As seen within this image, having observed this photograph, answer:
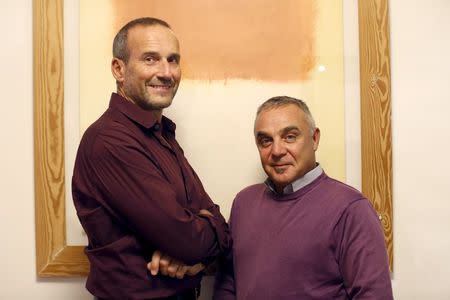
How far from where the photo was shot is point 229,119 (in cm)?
177

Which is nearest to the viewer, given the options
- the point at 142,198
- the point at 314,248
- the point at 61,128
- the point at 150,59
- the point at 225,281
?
the point at 142,198

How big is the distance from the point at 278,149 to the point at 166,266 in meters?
0.49

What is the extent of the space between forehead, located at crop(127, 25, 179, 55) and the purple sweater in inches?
24.1

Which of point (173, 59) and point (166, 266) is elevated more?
point (173, 59)

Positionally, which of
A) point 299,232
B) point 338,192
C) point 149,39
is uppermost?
point 149,39

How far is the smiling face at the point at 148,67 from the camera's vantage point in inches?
55.6

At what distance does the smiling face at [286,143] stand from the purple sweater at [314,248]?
0.23 ft

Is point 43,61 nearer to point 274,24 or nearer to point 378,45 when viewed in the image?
point 274,24

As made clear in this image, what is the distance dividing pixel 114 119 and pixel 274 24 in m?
0.77

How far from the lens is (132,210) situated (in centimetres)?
122

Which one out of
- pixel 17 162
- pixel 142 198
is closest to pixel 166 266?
pixel 142 198

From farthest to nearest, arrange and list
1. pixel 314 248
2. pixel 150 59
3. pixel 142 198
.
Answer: pixel 150 59 → pixel 314 248 → pixel 142 198

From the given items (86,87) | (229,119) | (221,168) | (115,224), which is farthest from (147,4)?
(115,224)

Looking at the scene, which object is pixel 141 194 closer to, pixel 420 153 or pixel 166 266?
pixel 166 266
